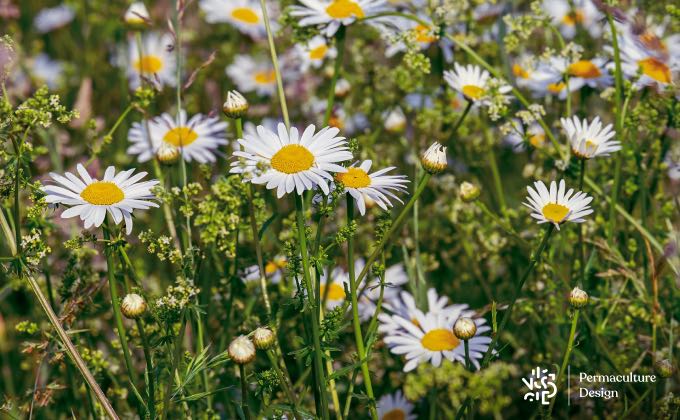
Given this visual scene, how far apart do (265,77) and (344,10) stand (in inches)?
69.3

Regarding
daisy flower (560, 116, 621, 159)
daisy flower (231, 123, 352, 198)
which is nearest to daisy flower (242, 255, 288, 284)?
daisy flower (231, 123, 352, 198)

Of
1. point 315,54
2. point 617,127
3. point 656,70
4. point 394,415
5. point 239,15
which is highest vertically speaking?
point 239,15

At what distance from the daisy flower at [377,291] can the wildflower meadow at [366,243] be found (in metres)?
0.01

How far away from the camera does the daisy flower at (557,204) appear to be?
175 centimetres

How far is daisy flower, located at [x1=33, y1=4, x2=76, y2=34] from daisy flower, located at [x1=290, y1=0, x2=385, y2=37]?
9.27 feet

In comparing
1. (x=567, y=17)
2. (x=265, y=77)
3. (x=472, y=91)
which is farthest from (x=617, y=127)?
(x=265, y=77)

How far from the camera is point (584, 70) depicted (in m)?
2.53

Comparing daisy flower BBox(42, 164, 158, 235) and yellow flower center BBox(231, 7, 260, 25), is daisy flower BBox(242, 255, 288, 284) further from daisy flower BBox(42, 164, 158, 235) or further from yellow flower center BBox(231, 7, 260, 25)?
yellow flower center BBox(231, 7, 260, 25)

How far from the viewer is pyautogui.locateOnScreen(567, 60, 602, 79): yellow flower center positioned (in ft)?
8.27

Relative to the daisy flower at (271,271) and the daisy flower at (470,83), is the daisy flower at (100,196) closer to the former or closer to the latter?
the daisy flower at (271,271)

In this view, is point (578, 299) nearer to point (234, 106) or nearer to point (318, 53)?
point (234, 106)

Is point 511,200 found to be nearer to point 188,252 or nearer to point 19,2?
point 188,252

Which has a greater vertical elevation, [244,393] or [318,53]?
[318,53]

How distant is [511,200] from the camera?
3082 mm
